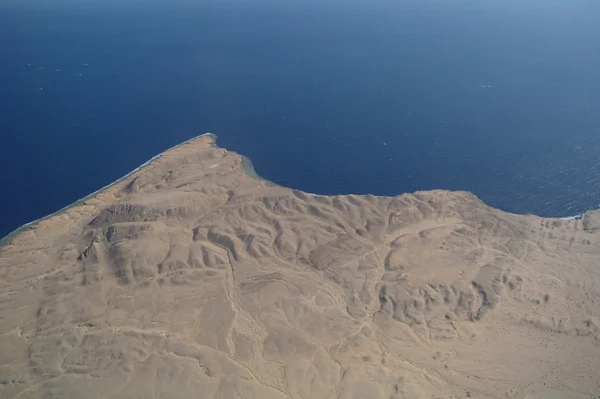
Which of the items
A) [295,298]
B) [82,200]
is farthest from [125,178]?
[295,298]

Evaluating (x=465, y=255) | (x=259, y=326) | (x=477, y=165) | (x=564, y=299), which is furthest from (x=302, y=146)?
(x=564, y=299)

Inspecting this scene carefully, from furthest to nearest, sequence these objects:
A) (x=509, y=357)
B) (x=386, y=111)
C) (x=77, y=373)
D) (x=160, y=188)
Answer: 1. (x=386, y=111)
2. (x=160, y=188)
3. (x=509, y=357)
4. (x=77, y=373)

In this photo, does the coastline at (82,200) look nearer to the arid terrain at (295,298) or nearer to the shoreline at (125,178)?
the shoreline at (125,178)

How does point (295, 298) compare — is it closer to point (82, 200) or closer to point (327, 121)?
point (82, 200)

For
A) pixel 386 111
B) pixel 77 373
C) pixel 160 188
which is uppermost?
pixel 386 111

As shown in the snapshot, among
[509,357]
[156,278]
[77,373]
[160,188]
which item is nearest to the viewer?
[77,373]

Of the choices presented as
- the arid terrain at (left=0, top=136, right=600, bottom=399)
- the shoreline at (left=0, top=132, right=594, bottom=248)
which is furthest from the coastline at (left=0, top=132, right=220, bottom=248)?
the arid terrain at (left=0, top=136, right=600, bottom=399)

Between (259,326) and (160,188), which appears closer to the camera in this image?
(259,326)

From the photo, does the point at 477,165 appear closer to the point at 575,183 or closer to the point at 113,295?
the point at 575,183
